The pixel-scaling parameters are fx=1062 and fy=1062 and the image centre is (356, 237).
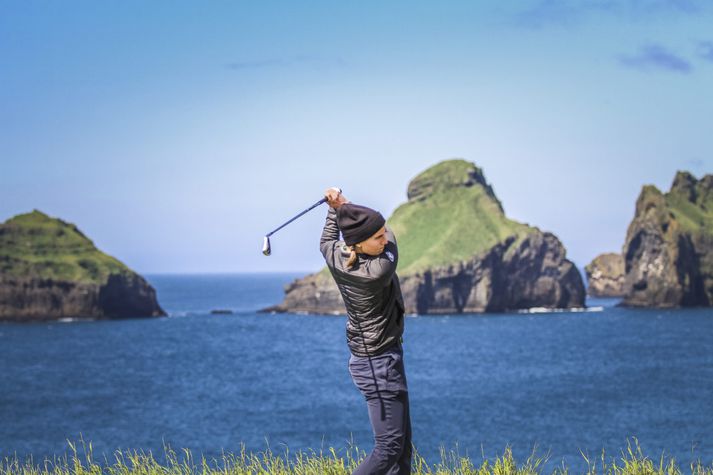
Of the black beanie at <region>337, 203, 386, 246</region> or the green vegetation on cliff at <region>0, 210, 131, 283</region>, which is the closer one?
the black beanie at <region>337, 203, 386, 246</region>

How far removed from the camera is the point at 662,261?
18425 centimetres

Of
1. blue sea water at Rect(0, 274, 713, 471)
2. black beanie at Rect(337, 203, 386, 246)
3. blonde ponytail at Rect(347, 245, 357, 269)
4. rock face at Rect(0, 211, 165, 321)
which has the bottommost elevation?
blue sea water at Rect(0, 274, 713, 471)

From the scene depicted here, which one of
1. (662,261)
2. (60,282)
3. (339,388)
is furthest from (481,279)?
(339,388)

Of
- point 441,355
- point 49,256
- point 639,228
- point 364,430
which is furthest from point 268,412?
point 639,228

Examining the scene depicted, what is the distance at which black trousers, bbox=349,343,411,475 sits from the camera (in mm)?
9062

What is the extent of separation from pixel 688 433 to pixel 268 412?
30.5 m

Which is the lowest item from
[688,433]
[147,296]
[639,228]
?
[688,433]

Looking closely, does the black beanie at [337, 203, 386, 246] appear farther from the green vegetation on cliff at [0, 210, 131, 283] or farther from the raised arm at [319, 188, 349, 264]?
the green vegetation on cliff at [0, 210, 131, 283]

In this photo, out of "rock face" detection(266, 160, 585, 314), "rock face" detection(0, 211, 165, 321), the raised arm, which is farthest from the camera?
"rock face" detection(266, 160, 585, 314)

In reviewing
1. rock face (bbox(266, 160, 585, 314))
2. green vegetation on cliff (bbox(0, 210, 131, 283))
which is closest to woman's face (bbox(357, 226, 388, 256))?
green vegetation on cliff (bbox(0, 210, 131, 283))

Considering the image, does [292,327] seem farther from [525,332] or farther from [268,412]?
[268,412]

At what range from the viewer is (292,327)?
170 metres

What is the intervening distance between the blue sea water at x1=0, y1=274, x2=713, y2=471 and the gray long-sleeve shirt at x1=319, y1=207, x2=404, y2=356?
32744 millimetres

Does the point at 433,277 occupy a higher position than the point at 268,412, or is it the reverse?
the point at 433,277
